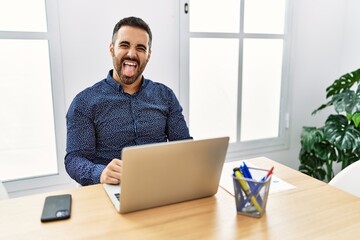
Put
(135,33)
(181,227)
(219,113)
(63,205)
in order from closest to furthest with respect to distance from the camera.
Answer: (181,227)
(63,205)
(135,33)
(219,113)

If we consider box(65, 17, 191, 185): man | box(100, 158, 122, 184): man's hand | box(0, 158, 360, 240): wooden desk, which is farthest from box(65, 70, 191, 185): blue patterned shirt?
box(0, 158, 360, 240): wooden desk

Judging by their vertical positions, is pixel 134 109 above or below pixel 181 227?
above

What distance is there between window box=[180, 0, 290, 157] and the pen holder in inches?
56.1

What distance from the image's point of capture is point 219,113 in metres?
2.53

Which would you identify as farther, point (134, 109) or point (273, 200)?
point (134, 109)

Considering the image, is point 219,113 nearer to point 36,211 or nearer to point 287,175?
point 287,175

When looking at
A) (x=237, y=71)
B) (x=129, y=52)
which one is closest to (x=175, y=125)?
(x=129, y=52)

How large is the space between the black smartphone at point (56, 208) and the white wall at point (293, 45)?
107cm

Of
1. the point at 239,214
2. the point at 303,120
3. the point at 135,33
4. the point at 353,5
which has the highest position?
the point at 353,5

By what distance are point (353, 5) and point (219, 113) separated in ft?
4.84

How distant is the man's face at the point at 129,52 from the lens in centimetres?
154

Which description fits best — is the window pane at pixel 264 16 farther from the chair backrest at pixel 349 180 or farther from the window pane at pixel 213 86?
the chair backrest at pixel 349 180

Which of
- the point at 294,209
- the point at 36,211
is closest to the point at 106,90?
the point at 36,211

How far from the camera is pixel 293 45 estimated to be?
2.65 meters
